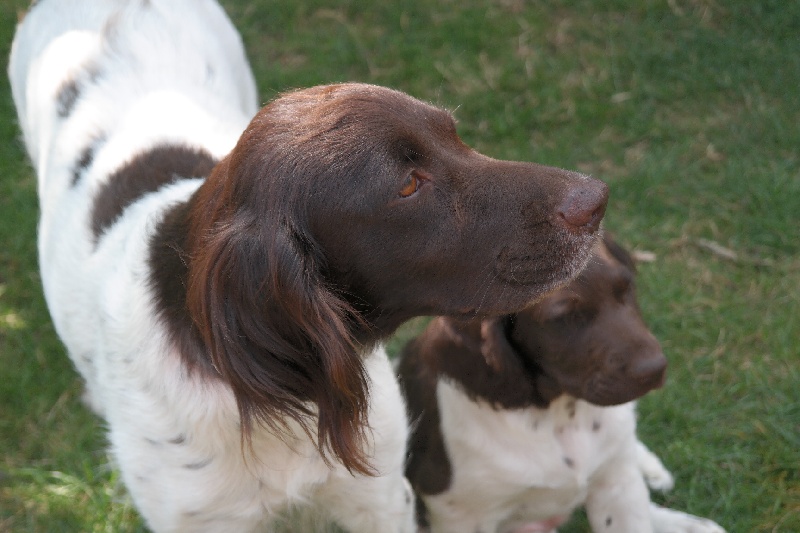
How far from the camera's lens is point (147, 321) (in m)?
2.43

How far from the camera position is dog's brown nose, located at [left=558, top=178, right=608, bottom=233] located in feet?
7.17

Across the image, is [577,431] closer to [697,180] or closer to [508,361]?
[508,361]

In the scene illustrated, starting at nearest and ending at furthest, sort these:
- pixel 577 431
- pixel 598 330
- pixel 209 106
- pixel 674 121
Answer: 1. pixel 598 330
2. pixel 577 431
3. pixel 209 106
4. pixel 674 121

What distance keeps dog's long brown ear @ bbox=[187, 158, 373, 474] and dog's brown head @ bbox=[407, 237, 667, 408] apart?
700mm

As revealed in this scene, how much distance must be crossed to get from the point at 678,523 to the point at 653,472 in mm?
215

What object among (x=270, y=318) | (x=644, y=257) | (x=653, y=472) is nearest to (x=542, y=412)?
(x=653, y=472)

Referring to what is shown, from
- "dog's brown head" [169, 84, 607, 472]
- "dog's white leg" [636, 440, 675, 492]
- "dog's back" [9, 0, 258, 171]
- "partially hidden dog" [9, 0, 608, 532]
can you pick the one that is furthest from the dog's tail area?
"dog's white leg" [636, 440, 675, 492]

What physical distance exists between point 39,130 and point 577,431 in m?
2.29

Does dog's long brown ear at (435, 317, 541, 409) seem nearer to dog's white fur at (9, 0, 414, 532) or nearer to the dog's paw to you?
dog's white fur at (9, 0, 414, 532)

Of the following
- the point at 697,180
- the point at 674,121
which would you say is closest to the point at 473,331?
the point at 697,180

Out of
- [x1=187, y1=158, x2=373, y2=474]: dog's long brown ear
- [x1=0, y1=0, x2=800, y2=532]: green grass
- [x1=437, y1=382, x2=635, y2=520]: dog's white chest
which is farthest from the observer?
[x1=0, y1=0, x2=800, y2=532]: green grass

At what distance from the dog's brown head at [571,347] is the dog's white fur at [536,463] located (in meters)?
0.13

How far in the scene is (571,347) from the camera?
9.36 feet

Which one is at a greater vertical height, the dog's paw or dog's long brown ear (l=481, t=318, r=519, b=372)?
dog's long brown ear (l=481, t=318, r=519, b=372)
